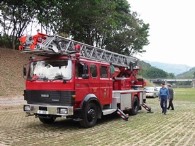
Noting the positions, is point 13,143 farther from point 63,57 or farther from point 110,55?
point 110,55

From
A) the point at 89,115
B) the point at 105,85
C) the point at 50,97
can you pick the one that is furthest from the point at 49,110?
the point at 105,85

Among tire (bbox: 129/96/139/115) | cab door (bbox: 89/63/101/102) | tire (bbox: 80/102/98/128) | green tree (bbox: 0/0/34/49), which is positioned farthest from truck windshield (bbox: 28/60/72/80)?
green tree (bbox: 0/0/34/49)

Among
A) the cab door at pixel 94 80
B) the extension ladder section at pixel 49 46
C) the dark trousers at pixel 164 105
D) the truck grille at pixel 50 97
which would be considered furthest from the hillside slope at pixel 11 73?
the extension ladder section at pixel 49 46

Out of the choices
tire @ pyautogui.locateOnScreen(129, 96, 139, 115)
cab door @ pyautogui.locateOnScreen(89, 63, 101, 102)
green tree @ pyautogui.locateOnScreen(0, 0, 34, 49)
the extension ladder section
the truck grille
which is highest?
green tree @ pyautogui.locateOnScreen(0, 0, 34, 49)

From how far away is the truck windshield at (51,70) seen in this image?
1180 centimetres

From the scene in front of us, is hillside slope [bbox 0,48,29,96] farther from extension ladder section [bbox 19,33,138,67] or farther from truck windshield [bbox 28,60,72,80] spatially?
extension ladder section [bbox 19,33,138,67]

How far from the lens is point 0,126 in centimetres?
1259

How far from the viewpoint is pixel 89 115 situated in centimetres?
1249

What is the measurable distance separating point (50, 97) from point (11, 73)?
1861 centimetres

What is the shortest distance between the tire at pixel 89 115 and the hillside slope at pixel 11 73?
44.2ft

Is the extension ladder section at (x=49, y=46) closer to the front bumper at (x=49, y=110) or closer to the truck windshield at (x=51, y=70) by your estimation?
the truck windshield at (x=51, y=70)

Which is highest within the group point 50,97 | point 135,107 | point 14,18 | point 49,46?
point 14,18

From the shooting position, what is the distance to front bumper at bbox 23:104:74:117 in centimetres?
1145

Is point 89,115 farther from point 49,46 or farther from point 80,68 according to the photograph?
point 49,46
